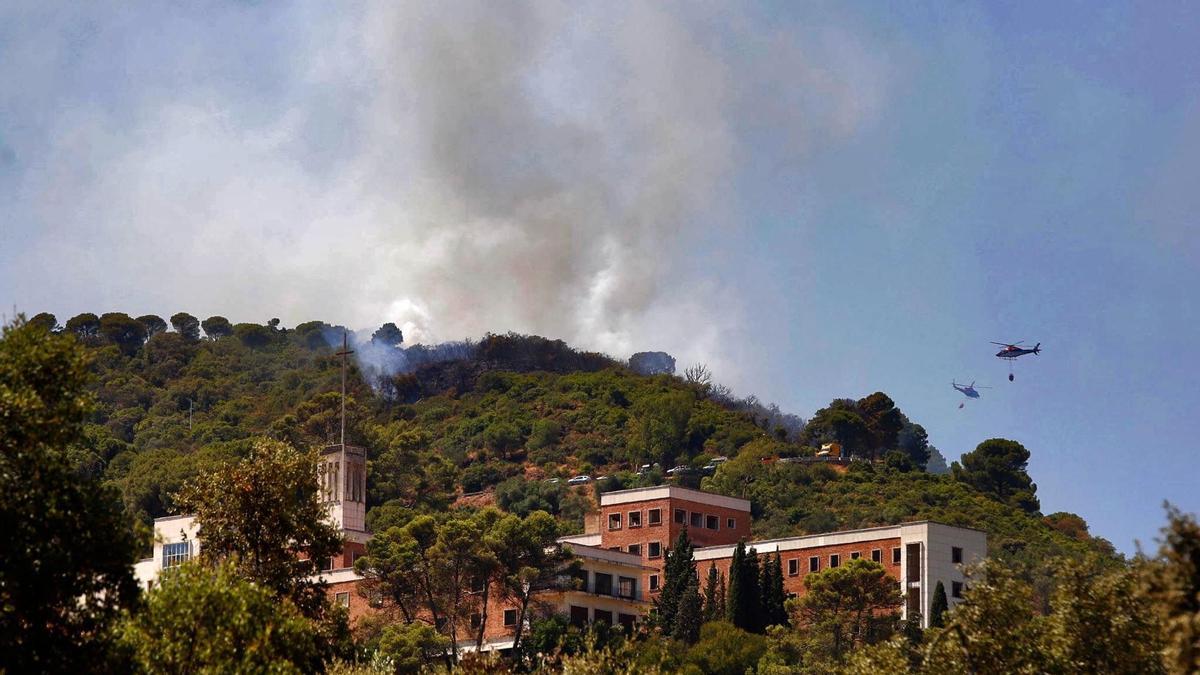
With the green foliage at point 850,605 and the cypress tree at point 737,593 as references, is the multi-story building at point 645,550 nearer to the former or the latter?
the green foliage at point 850,605

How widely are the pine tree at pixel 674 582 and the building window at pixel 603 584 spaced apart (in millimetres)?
2995

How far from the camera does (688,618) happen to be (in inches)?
4154

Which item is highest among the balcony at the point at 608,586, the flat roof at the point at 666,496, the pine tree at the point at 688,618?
the flat roof at the point at 666,496

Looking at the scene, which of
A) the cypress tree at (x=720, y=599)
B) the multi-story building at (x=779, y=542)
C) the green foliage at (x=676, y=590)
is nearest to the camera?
the green foliage at (x=676, y=590)

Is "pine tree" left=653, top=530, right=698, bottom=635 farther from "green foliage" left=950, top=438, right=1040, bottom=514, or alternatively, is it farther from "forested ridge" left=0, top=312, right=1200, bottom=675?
"green foliage" left=950, top=438, right=1040, bottom=514

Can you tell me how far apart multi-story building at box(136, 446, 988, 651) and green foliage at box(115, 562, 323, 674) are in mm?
59702

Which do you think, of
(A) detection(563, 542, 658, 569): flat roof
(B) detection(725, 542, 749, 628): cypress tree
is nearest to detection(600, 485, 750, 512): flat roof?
(A) detection(563, 542, 658, 569): flat roof

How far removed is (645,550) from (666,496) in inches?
148

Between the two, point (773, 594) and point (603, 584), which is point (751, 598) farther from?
point (603, 584)

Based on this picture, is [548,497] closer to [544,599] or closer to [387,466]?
[387,466]

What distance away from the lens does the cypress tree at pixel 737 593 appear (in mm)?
105812

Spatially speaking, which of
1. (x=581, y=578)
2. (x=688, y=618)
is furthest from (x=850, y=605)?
(x=581, y=578)

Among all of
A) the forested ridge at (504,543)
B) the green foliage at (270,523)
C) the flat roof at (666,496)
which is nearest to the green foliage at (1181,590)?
the forested ridge at (504,543)

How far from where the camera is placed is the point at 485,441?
603ft
